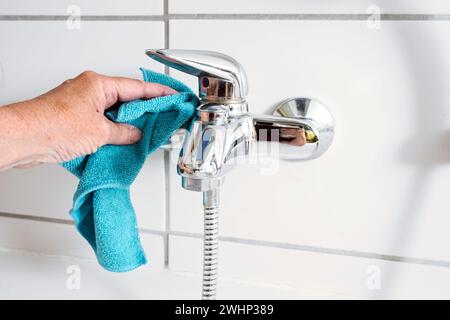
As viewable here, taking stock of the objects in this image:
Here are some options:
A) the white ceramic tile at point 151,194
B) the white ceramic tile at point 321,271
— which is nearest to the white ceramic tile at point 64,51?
the white ceramic tile at point 151,194

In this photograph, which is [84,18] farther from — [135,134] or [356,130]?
[356,130]

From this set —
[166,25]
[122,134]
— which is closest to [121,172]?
[122,134]

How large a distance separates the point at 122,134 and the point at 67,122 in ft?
0.17

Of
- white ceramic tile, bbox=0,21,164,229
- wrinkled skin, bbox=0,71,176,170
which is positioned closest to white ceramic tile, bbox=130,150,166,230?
white ceramic tile, bbox=0,21,164,229

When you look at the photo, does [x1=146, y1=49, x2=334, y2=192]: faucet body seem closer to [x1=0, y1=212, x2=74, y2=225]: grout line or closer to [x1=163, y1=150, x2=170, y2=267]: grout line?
[x1=163, y1=150, x2=170, y2=267]: grout line

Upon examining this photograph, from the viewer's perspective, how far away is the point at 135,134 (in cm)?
42

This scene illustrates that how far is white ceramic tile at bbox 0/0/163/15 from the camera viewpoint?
0.48 meters

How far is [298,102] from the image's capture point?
0.45 metres

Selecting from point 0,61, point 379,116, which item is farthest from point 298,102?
point 0,61

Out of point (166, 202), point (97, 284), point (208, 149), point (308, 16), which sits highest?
point (308, 16)

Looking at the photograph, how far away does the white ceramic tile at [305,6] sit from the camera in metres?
0.41

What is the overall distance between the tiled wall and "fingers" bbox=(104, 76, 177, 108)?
76 mm
